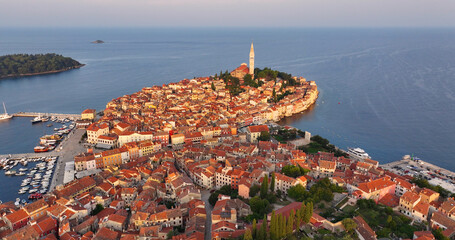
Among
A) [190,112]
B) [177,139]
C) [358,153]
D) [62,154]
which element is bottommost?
[62,154]

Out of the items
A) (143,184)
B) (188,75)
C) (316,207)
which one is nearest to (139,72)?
(188,75)

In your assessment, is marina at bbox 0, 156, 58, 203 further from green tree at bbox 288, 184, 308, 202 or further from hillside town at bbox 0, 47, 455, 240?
green tree at bbox 288, 184, 308, 202

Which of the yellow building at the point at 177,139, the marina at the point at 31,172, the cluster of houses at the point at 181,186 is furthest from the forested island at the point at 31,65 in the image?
the yellow building at the point at 177,139

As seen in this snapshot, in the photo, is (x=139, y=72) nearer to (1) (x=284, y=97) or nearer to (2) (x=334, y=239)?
(1) (x=284, y=97)

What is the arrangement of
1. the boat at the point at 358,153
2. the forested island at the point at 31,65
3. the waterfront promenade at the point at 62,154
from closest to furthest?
1. the waterfront promenade at the point at 62,154
2. the boat at the point at 358,153
3. the forested island at the point at 31,65

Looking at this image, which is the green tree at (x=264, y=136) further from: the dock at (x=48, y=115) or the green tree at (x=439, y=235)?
the dock at (x=48, y=115)

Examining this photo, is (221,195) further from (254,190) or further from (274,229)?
Result: (274,229)

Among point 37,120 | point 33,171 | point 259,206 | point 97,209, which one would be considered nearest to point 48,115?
point 37,120
